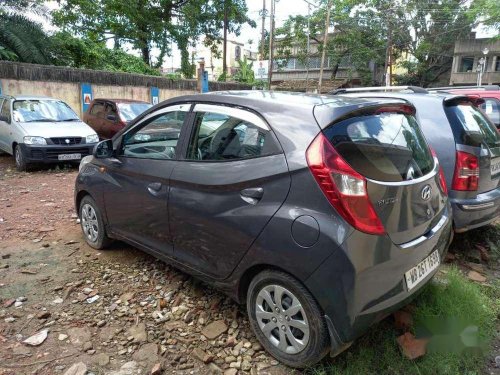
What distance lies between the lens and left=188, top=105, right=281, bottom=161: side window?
2.46 metres

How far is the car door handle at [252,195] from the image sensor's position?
2.36m

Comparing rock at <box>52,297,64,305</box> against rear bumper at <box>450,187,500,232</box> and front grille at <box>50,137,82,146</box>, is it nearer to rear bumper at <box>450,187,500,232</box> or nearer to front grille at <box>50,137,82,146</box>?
rear bumper at <box>450,187,500,232</box>

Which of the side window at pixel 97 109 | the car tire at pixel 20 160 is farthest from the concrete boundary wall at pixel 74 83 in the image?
the car tire at pixel 20 160

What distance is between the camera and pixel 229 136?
2678mm

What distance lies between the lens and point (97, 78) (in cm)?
1383

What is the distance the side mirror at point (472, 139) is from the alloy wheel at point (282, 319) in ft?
8.15

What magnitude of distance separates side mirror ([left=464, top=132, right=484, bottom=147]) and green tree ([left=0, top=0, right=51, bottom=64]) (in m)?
13.8

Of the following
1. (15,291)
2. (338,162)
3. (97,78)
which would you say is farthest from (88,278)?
(97,78)

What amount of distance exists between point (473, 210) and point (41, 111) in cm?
894

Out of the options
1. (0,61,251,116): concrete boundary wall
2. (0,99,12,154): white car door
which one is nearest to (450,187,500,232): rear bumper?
(0,99,12,154): white car door

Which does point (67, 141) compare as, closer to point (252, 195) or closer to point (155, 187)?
point (155, 187)

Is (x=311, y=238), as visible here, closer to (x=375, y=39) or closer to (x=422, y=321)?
(x=422, y=321)

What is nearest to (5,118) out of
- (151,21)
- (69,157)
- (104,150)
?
(69,157)

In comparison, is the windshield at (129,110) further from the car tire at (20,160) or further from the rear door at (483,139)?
the rear door at (483,139)
